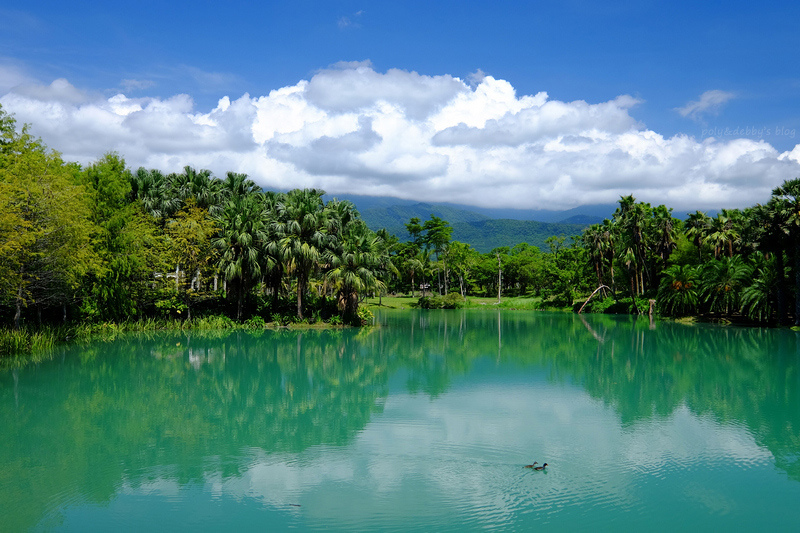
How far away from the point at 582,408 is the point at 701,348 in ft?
60.0

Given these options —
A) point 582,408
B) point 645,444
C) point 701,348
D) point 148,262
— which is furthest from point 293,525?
point 148,262

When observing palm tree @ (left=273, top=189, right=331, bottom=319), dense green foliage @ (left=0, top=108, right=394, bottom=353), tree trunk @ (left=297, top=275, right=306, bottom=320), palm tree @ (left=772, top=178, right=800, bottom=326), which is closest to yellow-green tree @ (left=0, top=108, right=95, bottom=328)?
dense green foliage @ (left=0, top=108, right=394, bottom=353)

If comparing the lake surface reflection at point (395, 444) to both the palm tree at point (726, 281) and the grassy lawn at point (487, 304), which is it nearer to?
the palm tree at point (726, 281)

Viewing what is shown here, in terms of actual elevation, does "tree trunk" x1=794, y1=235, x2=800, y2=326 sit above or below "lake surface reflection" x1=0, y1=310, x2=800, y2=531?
above

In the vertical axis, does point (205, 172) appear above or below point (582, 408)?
above

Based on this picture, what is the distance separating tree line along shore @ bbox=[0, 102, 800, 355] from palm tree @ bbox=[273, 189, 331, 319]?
0.10 meters

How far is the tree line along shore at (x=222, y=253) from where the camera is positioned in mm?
23422

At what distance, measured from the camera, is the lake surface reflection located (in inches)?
324

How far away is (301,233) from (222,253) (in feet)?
18.5

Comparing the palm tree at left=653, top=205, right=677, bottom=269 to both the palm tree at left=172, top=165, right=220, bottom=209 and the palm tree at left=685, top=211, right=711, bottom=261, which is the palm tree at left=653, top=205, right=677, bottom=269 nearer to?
the palm tree at left=685, top=211, right=711, bottom=261

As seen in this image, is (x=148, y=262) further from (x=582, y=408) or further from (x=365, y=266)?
(x=582, y=408)

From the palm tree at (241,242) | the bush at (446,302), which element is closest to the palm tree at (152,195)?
the palm tree at (241,242)

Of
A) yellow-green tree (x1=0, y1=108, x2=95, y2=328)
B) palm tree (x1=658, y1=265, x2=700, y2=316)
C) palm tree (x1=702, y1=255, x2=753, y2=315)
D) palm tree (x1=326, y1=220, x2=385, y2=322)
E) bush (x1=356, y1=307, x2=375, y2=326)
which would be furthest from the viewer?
palm tree (x1=658, y1=265, x2=700, y2=316)

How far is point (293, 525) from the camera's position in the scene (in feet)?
25.6
